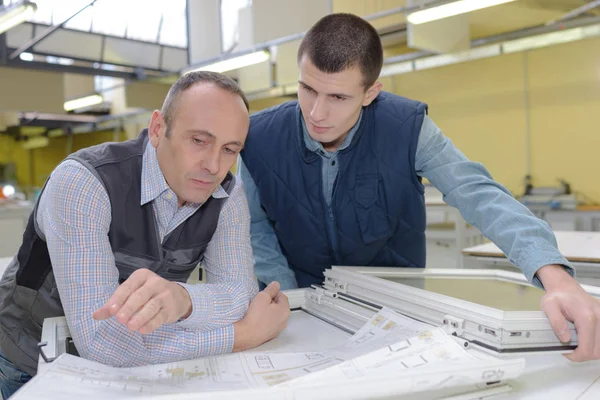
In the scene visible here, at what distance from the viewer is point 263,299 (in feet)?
3.55

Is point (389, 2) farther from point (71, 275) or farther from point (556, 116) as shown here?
point (71, 275)

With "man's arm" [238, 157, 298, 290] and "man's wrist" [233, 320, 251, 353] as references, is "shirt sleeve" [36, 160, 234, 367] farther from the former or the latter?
"man's arm" [238, 157, 298, 290]

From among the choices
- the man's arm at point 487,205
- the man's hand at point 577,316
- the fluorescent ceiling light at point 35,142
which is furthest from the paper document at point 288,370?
the fluorescent ceiling light at point 35,142

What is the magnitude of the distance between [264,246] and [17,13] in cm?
375

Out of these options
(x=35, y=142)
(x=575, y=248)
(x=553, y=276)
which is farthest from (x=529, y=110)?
(x=35, y=142)

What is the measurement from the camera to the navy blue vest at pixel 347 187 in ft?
4.67

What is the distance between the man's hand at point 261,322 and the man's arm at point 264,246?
1.49ft

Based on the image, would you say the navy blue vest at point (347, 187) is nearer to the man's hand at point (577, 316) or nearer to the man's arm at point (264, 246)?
the man's arm at point (264, 246)

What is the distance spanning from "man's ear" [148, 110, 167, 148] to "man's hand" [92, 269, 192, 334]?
375mm

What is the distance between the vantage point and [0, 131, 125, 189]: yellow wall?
42.2ft

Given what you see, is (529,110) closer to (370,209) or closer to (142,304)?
(370,209)

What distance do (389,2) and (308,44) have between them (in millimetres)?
5514

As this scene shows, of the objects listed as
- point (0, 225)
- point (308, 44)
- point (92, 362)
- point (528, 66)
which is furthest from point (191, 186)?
point (528, 66)

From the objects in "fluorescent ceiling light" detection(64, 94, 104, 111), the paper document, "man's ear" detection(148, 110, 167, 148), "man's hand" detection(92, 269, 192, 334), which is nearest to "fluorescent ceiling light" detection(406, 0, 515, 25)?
"man's ear" detection(148, 110, 167, 148)
